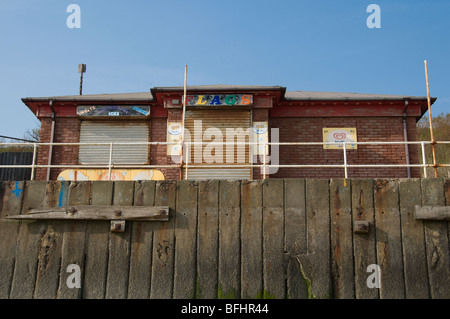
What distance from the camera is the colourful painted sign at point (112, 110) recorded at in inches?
468

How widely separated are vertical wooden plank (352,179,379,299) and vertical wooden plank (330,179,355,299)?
8 cm

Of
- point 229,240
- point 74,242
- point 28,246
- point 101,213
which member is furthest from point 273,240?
point 28,246

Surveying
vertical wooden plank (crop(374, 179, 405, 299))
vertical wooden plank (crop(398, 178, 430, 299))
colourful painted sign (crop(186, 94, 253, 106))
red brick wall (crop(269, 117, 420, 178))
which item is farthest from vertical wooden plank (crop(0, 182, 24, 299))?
red brick wall (crop(269, 117, 420, 178))

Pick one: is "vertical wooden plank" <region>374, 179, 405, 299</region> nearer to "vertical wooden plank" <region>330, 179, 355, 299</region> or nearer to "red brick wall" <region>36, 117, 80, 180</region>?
"vertical wooden plank" <region>330, 179, 355, 299</region>

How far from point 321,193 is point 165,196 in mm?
2639

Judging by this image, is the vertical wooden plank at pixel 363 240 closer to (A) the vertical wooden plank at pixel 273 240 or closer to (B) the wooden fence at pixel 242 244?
(B) the wooden fence at pixel 242 244

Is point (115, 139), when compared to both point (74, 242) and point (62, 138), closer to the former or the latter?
point (62, 138)

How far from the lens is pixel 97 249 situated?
6012 millimetres

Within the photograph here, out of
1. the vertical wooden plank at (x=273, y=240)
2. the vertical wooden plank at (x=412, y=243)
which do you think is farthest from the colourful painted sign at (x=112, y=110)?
the vertical wooden plank at (x=412, y=243)

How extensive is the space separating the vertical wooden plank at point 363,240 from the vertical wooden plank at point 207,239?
2.27m

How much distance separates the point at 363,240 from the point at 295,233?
110 centimetres

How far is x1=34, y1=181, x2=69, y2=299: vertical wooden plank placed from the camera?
19.5 feet
